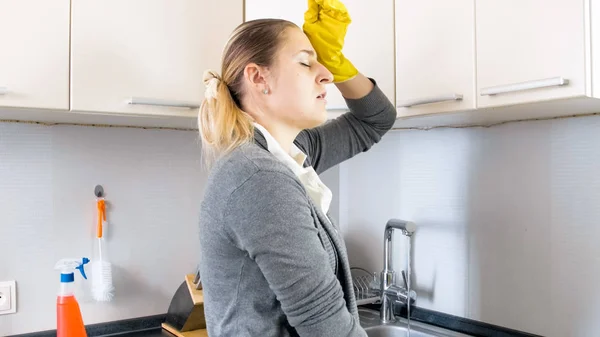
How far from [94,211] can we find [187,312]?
1.34 ft

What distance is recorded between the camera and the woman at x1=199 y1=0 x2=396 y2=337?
2.88 ft

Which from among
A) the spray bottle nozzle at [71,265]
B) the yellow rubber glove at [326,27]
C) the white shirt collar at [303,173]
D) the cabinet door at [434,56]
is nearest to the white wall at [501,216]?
the cabinet door at [434,56]

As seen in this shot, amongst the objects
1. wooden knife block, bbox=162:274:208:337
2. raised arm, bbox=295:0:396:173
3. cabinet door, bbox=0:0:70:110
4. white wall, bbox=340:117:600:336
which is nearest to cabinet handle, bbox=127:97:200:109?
cabinet door, bbox=0:0:70:110

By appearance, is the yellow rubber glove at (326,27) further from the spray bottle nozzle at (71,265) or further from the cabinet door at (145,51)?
the spray bottle nozzle at (71,265)

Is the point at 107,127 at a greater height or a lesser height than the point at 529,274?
greater

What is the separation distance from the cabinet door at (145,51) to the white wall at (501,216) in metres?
0.71

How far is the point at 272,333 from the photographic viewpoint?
3.08 ft

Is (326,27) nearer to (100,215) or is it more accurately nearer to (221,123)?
(221,123)

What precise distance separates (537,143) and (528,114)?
0.14m

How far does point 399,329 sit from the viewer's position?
1.75m

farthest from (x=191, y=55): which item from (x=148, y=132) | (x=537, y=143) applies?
(x=537, y=143)

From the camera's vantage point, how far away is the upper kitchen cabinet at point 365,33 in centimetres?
152

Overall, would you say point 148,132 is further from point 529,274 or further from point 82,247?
point 529,274

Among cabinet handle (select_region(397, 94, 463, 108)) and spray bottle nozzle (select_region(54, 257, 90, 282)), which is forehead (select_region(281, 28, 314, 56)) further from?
spray bottle nozzle (select_region(54, 257, 90, 282))
